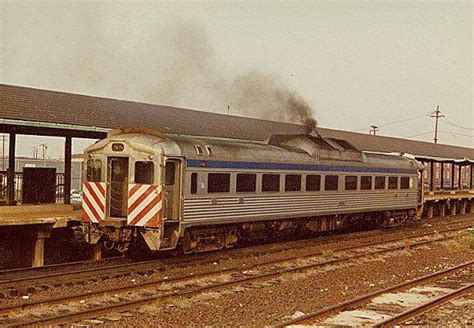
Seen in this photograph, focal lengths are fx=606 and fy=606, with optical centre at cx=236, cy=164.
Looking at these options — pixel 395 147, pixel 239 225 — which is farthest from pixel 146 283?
pixel 395 147

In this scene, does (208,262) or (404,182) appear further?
(404,182)

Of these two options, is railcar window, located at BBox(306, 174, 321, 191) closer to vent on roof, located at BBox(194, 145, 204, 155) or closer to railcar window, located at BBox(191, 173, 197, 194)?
vent on roof, located at BBox(194, 145, 204, 155)

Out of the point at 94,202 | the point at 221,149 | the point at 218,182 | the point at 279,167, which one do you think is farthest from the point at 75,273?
the point at 279,167

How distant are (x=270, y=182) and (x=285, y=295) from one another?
19.8 feet

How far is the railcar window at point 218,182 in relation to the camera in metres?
15.6

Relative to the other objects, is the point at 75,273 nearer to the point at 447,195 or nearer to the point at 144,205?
the point at 144,205

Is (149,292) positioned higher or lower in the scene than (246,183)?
lower

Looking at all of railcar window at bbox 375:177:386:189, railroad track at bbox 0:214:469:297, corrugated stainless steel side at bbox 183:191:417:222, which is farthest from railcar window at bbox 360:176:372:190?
railroad track at bbox 0:214:469:297

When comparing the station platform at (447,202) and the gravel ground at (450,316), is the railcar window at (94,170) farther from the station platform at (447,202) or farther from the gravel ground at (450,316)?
the station platform at (447,202)

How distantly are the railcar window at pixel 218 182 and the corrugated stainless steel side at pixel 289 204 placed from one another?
238mm

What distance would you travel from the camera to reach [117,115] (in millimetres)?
20094

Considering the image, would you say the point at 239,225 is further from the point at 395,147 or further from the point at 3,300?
the point at 395,147

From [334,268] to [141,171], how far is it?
5.57 meters

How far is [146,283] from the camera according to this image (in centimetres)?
1230
